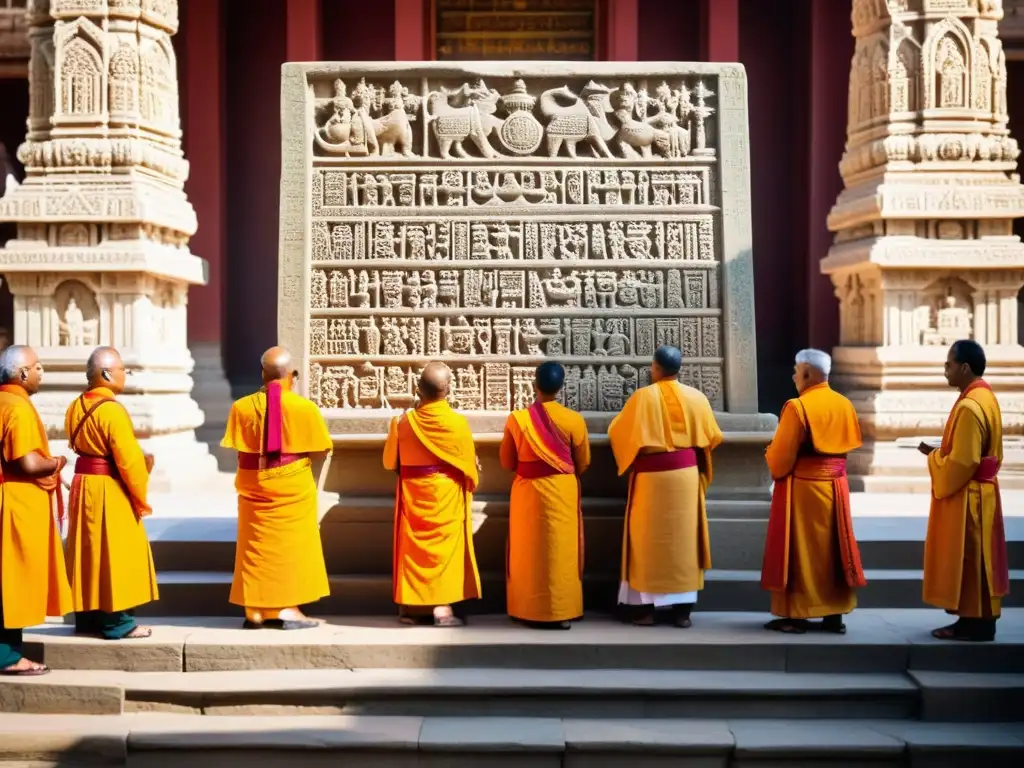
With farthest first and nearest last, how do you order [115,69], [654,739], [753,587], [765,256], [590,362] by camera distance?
[765,256] → [115,69] → [590,362] → [753,587] → [654,739]

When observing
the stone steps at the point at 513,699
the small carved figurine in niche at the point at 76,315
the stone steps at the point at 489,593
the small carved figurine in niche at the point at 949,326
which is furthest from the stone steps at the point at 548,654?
the small carved figurine in niche at the point at 949,326

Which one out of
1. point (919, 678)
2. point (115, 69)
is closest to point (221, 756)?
point (919, 678)

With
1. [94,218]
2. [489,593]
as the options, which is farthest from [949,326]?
[94,218]

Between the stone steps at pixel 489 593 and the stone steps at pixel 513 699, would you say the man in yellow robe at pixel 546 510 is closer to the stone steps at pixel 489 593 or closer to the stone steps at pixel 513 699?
the stone steps at pixel 489 593

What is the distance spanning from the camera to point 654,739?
4.91 m

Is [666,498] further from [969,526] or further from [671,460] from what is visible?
[969,526]

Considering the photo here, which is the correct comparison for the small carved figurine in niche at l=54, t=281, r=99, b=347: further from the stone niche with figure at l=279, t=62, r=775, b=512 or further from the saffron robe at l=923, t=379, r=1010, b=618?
the saffron robe at l=923, t=379, r=1010, b=618

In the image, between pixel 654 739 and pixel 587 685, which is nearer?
pixel 654 739

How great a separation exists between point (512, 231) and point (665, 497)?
209 cm

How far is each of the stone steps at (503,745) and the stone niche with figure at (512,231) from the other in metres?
2.33

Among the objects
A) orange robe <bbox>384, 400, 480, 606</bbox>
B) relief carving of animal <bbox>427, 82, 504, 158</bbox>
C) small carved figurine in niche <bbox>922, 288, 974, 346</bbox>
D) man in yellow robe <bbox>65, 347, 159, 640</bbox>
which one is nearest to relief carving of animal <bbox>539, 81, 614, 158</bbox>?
relief carving of animal <bbox>427, 82, 504, 158</bbox>

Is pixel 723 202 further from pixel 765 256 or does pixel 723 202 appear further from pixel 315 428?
pixel 765 256

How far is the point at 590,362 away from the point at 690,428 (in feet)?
3.59

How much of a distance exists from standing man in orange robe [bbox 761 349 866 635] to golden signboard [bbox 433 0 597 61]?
734cm
